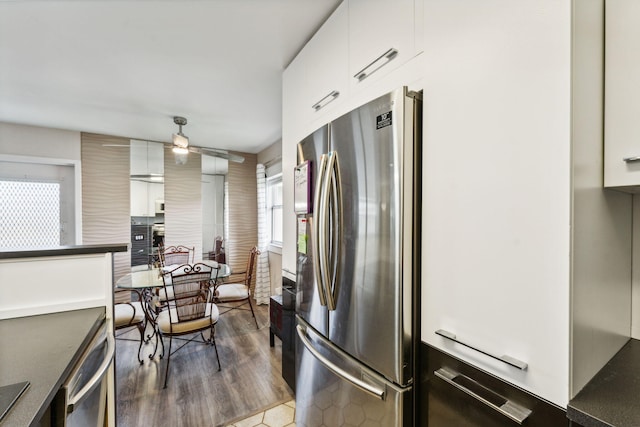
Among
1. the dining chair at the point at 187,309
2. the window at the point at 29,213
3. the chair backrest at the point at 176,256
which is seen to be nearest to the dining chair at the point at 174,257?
the chair backrest at the point at 176,256

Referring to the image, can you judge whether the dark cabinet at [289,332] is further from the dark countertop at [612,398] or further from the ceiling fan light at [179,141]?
the ceiling fan light at [179,141]

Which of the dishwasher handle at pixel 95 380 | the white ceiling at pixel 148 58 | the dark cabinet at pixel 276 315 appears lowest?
the dark cabinet at pixel 276 315

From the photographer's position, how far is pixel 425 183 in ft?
3.27

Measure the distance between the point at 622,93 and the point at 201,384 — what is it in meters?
2.89

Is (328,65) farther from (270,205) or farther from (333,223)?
(270,205)

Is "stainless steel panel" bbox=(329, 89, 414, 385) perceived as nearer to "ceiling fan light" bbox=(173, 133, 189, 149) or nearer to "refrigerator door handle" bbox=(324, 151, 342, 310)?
"refrigerator door handle" bbox=(324, 151, 342, 310)

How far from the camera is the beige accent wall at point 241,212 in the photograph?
4.77 meters

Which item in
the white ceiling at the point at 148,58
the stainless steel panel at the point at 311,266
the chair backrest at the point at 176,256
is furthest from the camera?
the chair backrest at the point at 176,256

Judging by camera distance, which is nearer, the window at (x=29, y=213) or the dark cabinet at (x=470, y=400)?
the dark cabinet at (x=470, y=400)

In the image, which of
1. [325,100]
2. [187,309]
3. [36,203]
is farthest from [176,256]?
[325,100]

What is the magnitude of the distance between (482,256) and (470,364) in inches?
13.0

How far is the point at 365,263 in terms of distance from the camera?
3.64 feet

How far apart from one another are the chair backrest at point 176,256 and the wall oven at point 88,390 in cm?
247

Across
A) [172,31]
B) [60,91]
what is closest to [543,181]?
[172,31]
